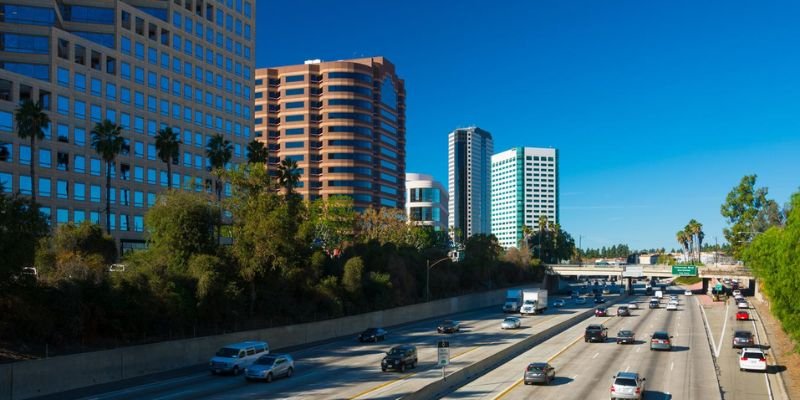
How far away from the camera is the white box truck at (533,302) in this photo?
91812 millimetres

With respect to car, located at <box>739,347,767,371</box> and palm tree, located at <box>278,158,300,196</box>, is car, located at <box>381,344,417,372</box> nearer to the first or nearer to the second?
car, located at <box>739,347,767,371</box>

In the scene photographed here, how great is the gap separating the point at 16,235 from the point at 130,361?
10313 mm

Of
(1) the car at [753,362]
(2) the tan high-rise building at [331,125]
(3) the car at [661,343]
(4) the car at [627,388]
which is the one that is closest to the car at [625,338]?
(3) the car at [661,343]

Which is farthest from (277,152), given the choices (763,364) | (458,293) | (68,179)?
(763,364)

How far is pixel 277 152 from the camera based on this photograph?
503 ft

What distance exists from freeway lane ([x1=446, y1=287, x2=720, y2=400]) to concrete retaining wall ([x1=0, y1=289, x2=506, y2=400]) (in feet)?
63.7

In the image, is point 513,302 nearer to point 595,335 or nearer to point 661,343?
point 595,335

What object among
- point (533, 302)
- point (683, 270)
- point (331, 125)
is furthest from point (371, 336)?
point (683, 270)

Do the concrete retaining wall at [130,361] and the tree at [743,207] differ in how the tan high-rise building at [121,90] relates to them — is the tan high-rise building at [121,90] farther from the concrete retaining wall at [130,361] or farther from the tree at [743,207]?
the tree at [743,207]

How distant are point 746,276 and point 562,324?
7329 centimetres

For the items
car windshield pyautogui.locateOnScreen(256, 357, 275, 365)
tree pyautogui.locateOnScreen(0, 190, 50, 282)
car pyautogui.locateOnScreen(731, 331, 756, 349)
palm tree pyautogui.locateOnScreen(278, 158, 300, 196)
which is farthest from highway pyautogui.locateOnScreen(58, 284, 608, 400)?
palm tree pyautogui.locateOnScreen(278, 158, 300, 196)

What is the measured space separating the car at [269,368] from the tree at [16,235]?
12993mm

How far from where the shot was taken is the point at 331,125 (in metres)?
148

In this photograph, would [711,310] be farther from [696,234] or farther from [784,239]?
[696,234]
